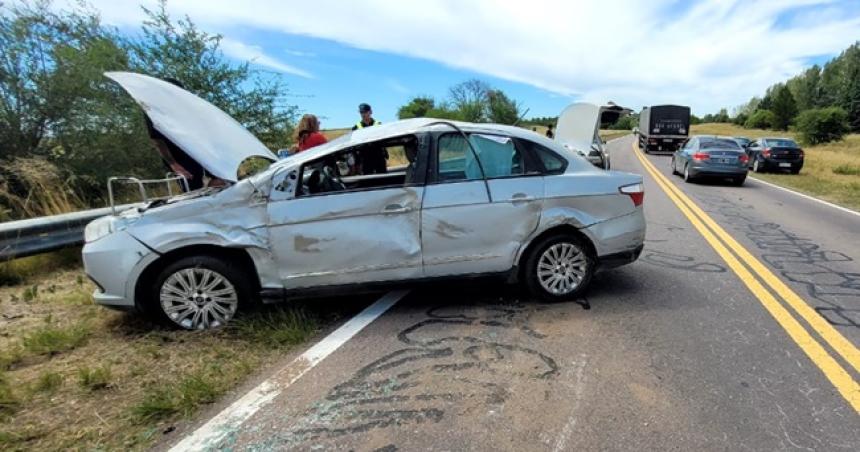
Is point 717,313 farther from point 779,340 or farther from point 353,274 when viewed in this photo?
point 353,274

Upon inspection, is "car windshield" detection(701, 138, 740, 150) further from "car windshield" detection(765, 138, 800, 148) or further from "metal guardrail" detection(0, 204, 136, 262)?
"metal guardrail" detection(0, 204, 136, 262)

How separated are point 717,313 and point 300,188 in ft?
12.0

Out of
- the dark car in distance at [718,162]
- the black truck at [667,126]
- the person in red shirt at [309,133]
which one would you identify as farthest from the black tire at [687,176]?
the black truck at [667,126]

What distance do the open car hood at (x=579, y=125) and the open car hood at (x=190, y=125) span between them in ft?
31.9

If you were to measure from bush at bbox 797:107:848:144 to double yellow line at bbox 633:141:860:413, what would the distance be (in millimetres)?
52063

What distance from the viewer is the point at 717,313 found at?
4.21 meters

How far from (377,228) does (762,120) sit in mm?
100636

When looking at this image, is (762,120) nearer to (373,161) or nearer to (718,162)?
(718,162)

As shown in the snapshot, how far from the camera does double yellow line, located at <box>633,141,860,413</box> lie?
3.13 m

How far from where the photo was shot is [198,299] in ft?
13.0

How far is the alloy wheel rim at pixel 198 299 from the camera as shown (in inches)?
154

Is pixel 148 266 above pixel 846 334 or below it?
above

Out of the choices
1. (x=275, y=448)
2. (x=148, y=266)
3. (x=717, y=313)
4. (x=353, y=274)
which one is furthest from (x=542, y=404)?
(x=148, y=266)

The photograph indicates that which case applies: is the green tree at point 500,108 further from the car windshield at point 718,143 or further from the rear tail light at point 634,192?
the rear tail light at point 634,192
